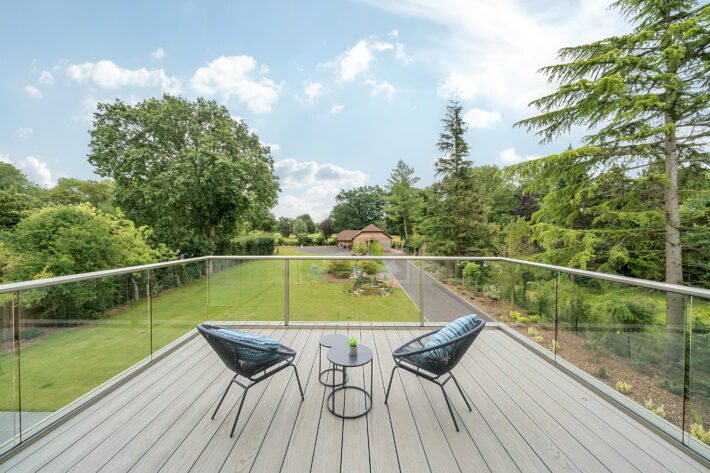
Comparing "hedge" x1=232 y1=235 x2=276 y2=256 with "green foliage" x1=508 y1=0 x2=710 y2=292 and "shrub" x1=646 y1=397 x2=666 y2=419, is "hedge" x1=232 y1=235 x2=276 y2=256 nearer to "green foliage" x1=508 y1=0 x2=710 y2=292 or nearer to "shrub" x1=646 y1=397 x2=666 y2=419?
"green foliage" x1=508 y1=0 x2=710 y2=292

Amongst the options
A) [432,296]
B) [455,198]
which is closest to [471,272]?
[432,296]

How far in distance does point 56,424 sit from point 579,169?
29.7 feet

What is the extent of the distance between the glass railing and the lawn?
11 mm

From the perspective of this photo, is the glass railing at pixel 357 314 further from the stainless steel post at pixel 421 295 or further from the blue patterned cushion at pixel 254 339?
the blue patterned cushion at pixel 254 339

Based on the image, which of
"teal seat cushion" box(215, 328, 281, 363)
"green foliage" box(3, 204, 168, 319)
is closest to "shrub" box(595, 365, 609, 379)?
"teal seat cushion" box(215, 328, 281, 363)

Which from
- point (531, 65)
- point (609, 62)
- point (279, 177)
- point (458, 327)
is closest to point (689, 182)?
point (609, 62)

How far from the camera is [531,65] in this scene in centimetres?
689

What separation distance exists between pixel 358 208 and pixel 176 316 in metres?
43.8

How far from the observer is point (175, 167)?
11.8m

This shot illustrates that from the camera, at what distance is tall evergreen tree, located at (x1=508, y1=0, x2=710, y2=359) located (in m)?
5.27

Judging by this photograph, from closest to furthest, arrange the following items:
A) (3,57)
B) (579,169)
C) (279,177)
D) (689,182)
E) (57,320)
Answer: (57,320)
(689,182)
(579,169)
(3,57)
(279,177)

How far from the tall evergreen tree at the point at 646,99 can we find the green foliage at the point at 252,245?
50.9 ft

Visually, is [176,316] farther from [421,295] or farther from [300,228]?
[300,228]

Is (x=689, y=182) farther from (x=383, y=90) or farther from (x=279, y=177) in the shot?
(x=279, y=177)
